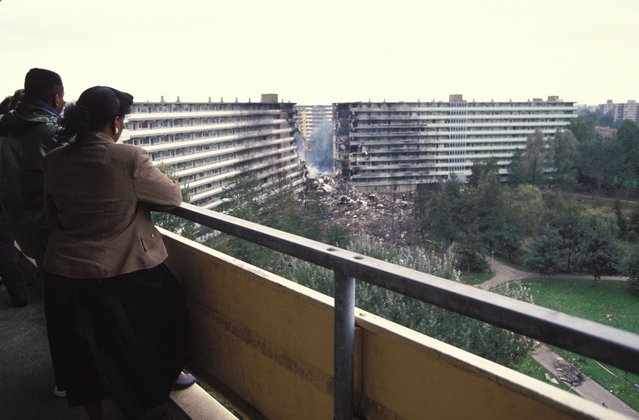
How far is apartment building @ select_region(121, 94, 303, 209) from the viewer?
32688 millimetres

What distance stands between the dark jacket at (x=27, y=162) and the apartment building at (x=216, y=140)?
2684cm

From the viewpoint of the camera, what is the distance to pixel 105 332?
1.43m

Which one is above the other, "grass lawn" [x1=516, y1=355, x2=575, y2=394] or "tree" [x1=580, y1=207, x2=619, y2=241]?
"tree" [x1=580, y1=207, x2=619, y2=241]

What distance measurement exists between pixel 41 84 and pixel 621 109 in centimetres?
8960

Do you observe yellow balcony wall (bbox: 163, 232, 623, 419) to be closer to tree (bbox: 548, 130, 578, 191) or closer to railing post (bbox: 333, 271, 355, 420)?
railing post (bbox: 333, 271, 355, 420)

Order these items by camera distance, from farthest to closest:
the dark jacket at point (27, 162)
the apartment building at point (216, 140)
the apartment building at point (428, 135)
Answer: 1. the apartment building at point (428, 135)
2. the apartment building at point (216, 140)
3. the dark jacket at point (27, 162)

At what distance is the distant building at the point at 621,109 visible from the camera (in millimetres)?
72625

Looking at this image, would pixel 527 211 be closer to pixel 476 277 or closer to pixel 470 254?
pixel 470 254

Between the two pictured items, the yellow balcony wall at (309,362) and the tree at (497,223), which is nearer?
the yellow balcony wall at (309,362)

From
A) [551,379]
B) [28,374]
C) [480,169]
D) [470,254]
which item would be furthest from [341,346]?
[480,169]

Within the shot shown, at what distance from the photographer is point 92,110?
136cm

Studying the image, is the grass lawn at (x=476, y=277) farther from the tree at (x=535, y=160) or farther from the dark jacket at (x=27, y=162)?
the dark jacket at (x=27, y=162)

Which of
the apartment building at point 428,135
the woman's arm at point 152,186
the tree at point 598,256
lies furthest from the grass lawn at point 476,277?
the woman's arm at point 152,186

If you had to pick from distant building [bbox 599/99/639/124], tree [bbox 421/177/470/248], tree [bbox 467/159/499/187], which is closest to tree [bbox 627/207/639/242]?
tree [bbox 421/177/470/248]
